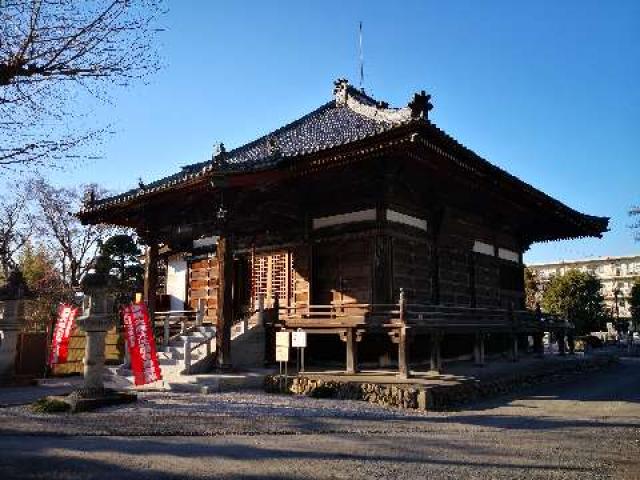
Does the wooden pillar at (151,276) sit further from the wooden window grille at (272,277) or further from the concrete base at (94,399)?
the concrete base at (94,399)

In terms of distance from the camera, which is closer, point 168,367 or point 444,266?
point 168,367

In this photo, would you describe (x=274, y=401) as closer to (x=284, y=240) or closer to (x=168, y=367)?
(x=168, y=367)

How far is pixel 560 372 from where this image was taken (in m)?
17.7

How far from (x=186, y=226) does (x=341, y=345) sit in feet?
19.5

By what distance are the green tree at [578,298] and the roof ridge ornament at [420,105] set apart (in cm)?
4427

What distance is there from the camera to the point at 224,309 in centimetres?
1301

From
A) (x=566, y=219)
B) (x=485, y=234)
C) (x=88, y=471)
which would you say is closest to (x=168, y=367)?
(x=88, y=471)

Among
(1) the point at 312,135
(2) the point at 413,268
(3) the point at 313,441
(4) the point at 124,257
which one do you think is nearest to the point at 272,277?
(2) the point at 413,268

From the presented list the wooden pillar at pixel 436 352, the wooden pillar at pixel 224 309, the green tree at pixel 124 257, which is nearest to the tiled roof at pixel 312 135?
the wooden pillar at pixel 224 309

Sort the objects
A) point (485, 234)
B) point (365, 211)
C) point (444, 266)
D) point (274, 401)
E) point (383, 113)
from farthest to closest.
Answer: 1. point (485, 234)
2. point (444, 266)
3. point (383, 113)
4. point (365, 211)
5. point (274, 401)

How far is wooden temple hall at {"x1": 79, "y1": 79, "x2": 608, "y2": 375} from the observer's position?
42.2 feet

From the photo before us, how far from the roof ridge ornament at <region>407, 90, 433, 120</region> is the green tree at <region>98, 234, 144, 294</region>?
2732 centimetres

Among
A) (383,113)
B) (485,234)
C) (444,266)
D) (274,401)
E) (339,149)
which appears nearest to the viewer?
(274,401)

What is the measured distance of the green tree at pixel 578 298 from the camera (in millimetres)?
49781
